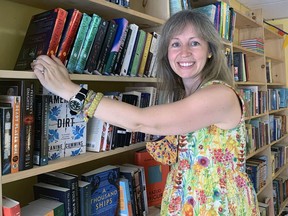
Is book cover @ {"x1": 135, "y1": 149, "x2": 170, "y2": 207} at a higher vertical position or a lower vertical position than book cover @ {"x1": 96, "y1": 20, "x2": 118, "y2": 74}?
lower

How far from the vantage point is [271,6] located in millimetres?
3197

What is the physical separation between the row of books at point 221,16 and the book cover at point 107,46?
2.78ft

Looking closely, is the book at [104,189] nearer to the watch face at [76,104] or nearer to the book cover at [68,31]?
the watch face at [76,104]

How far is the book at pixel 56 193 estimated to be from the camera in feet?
3.20

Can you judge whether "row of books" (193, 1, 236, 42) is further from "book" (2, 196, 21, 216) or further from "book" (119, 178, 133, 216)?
"book" (2, 196, 21, 216)

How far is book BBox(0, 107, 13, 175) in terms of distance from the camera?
31.0 inches

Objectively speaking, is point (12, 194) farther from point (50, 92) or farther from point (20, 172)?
point (50, 92)

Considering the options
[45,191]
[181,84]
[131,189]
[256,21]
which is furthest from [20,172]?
[256,21]

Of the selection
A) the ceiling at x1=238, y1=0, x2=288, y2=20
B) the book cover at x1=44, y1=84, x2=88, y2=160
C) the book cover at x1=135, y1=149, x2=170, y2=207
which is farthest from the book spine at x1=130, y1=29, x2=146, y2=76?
the ceiling at x1=238, y1=0, x2=288, y2=20

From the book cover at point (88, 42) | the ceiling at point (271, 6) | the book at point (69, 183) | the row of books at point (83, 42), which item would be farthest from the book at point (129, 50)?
the ceiling at point (271, 6)

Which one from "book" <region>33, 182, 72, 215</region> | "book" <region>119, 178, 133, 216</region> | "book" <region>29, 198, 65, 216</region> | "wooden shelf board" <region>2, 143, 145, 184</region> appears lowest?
"book" <region>119, 178, 133, 216</region>

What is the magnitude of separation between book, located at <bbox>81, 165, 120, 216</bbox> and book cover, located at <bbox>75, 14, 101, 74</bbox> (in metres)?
0.41

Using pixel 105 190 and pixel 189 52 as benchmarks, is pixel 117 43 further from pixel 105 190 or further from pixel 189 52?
pixel 105 190

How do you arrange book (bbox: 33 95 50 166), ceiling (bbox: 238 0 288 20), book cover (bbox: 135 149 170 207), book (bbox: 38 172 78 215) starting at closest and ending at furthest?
book (bbox: 33 95 50 166)
book (bbox: 38 172 78 215)
book cover (bbox: 135 149 170 207)
ceiling (bbox: 238 0 288 20)
